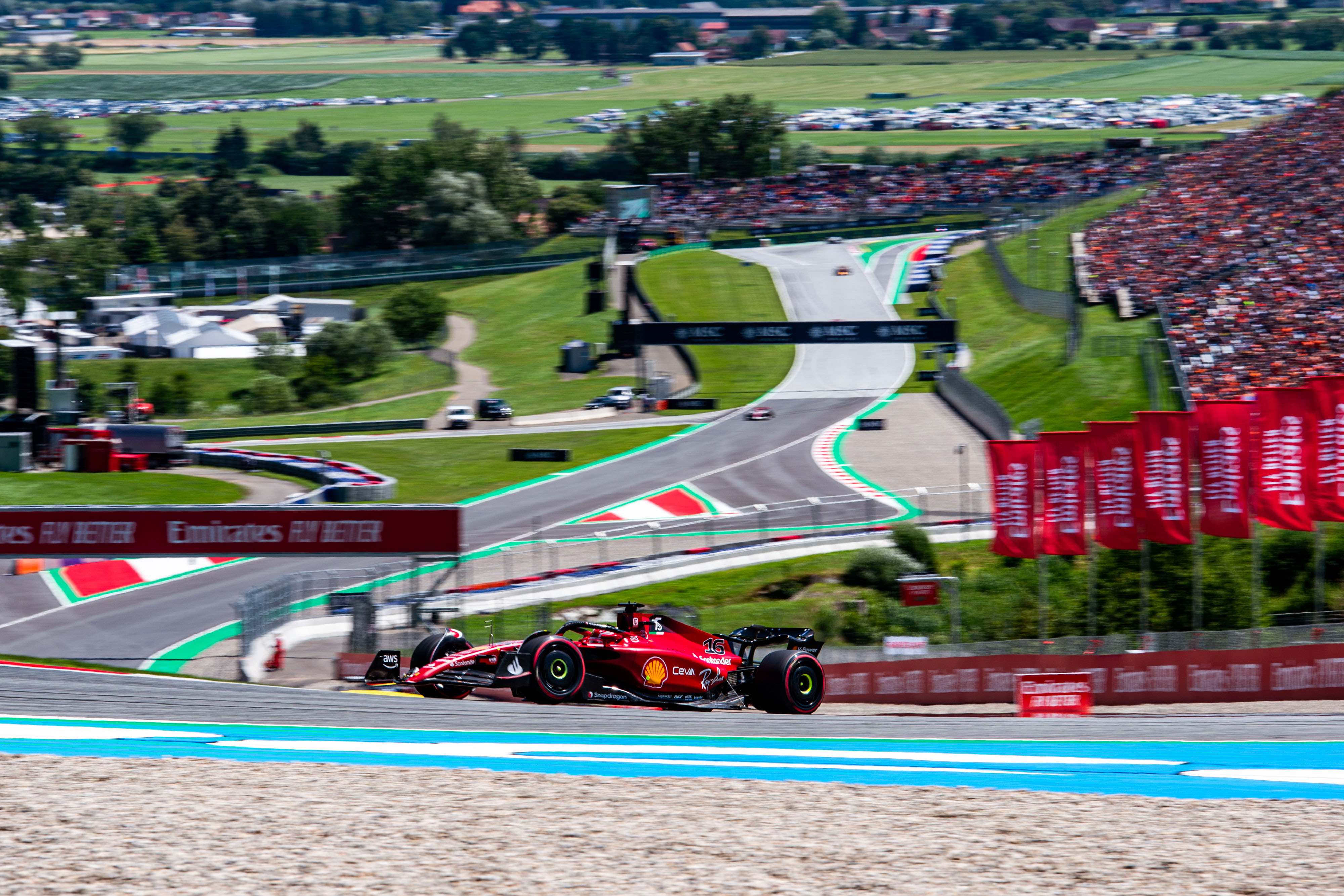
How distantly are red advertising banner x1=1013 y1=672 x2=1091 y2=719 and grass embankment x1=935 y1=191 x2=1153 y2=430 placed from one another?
20016mm

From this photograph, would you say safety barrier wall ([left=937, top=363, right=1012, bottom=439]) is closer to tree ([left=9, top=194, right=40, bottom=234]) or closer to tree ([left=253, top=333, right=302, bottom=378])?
tree ([left=253, top=333, right=302, bottom=378])

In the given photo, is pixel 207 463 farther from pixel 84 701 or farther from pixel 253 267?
pixel 253 267

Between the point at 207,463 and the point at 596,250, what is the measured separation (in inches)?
1820

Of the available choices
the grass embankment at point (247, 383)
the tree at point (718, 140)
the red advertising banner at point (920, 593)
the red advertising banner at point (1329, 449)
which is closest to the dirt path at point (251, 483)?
the grass embankment at point (247, 383)

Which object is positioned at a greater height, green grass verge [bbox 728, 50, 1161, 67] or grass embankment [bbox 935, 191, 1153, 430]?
green grass verge [bbox 728, 50, 1161, 67]

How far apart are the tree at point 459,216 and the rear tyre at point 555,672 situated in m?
90.5

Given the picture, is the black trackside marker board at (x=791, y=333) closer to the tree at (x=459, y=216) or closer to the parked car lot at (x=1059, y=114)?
the tree at (x=459, y=216)

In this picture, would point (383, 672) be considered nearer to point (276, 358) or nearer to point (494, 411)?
point (494, 411)

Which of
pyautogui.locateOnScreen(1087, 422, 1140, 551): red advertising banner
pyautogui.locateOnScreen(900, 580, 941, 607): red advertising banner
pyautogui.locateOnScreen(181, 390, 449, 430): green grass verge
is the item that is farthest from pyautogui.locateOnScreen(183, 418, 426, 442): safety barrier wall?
pyautogui.locateOnScreen(1087, 422, 1140, 551): red advertising banner

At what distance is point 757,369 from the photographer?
204ft

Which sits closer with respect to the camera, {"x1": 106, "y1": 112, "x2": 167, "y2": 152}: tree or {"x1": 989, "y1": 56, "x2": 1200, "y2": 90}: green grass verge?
{"x1": 989, "y1": 56, "x2": 1200, "y2": 90}: green grass verge

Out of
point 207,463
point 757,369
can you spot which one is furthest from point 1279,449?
point 757,369

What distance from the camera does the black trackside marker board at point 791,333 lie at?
183 ft

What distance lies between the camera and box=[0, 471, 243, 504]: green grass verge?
38688 mm
